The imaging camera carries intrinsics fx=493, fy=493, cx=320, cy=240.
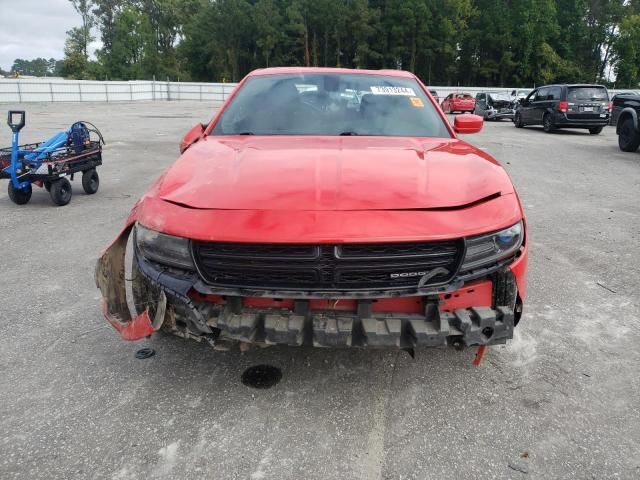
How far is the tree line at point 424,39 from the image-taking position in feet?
186

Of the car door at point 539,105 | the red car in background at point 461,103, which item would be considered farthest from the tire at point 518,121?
the red car in background at point 461,103

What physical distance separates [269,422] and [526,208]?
5.40m

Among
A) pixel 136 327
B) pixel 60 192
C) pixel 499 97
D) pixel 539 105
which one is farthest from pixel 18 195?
pixel 499 97

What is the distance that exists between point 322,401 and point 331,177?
1118mm

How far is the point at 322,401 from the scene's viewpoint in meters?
2.47

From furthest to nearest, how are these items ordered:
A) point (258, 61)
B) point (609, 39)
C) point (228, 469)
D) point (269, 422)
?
point (258, 61) → point (609, 39) → point (269, 422) → point (228, 469)

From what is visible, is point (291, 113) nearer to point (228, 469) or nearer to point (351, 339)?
point (351, 339)

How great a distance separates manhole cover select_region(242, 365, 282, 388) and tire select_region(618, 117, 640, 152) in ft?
42.8

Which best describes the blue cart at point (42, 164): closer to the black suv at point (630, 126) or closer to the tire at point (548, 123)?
the black suv at point (630, 126)

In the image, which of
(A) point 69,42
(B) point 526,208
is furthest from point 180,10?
(B) point 526,208

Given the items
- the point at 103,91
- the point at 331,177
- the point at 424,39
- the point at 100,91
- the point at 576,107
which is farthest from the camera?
the point at 424,39

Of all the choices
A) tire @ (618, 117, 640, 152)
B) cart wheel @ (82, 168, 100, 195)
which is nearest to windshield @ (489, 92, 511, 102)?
tire @ (618, 117, 640, 152)

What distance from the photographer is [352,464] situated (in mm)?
2072

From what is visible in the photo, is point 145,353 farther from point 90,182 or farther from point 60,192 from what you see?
point 90,182
